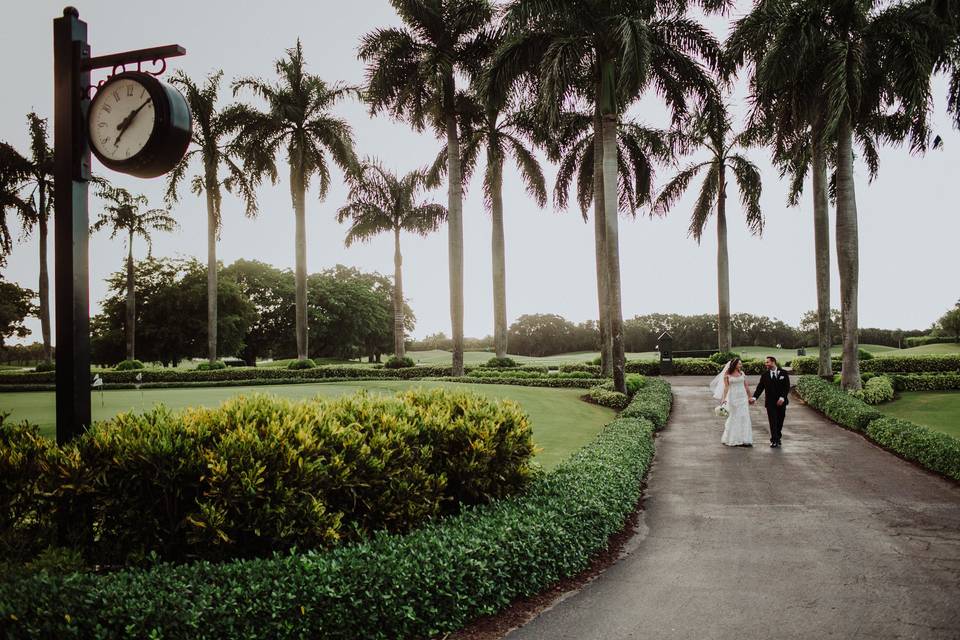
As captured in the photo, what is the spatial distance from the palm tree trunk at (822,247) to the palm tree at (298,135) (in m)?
23.7

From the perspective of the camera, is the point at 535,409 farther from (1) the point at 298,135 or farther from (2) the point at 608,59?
(1) the point at 298,135

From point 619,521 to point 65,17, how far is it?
7361 mm

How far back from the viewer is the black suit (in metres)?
14.4


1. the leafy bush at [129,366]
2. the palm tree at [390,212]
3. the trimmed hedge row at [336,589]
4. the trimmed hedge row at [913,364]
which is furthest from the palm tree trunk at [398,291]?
the trimmed hedge row at [336,589]

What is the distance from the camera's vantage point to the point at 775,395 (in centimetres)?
1463

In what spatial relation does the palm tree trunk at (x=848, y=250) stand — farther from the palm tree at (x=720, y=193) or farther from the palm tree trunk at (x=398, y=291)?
the palm tree trunk at (x=398, y=291)

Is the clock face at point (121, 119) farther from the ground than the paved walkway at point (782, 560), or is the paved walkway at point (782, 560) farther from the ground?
the clock face at point (121, 119)

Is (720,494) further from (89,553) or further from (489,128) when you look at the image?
(489,128)

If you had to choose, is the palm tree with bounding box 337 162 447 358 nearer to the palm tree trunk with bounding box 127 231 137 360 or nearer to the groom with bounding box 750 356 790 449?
the palm tree trunk with bounding box 127 231 137 360

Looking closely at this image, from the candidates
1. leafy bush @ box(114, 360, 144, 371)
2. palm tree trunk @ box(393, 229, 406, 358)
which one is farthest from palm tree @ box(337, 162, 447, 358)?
leafy bush @ box(114, 360, 144, 371)

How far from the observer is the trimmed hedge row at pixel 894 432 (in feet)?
36.3

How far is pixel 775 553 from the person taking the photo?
22.2 feet

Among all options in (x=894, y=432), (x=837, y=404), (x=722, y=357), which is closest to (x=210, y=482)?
(x=894, y=432)

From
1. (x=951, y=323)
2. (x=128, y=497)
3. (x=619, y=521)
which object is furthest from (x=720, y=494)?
(x=951, y=323)
